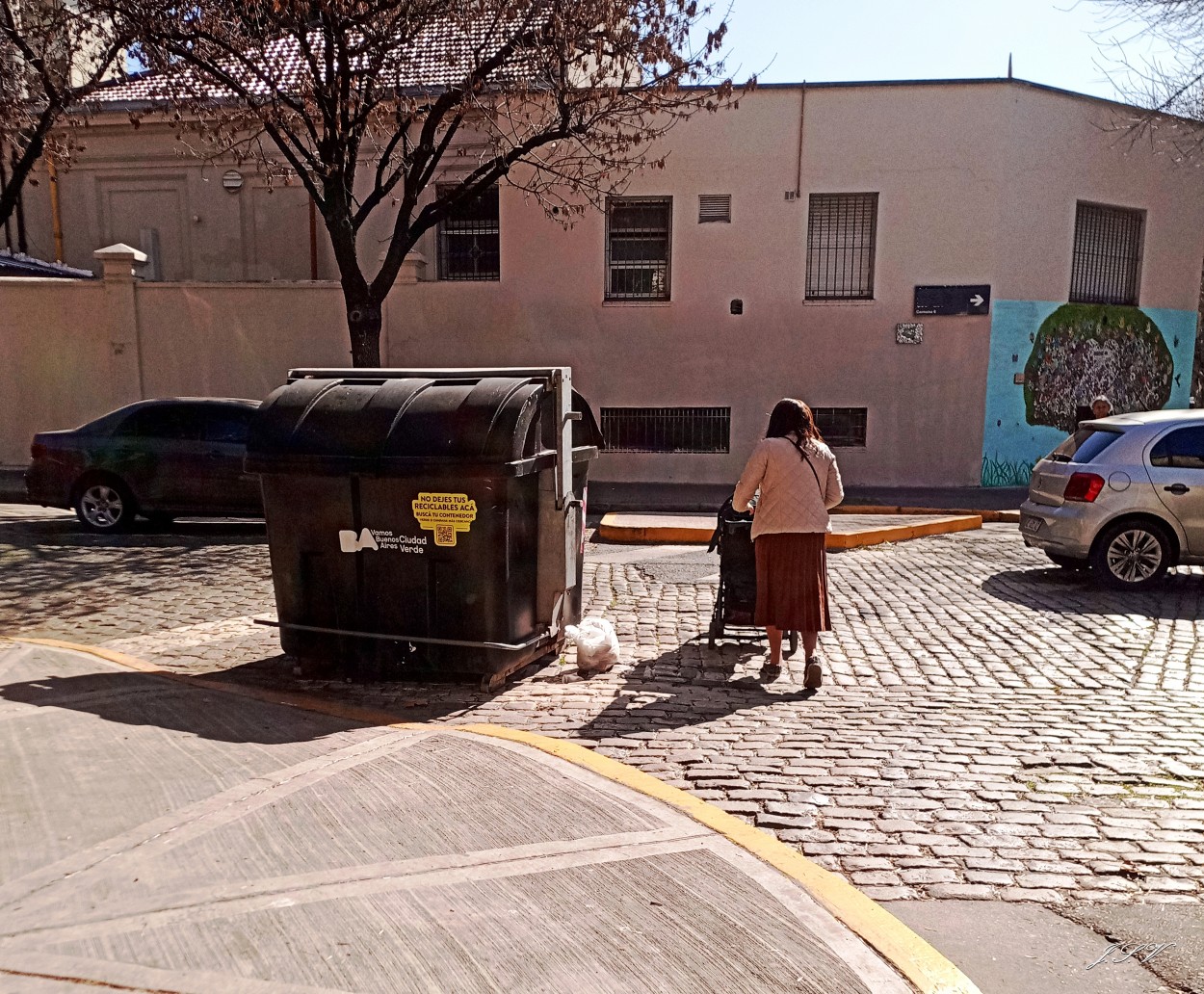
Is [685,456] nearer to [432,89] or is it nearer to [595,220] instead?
[595,220]

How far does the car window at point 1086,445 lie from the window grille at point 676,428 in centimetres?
775

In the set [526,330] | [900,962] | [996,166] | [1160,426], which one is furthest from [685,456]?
[900,962]

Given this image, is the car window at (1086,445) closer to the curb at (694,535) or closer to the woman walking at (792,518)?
the curb at (694,535)

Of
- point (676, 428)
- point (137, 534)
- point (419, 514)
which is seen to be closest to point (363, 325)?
point (137, 534)

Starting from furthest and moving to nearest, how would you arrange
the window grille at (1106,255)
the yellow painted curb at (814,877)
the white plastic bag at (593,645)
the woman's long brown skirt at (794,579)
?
the window grille at (1106,255), the white plastic bag at (593,645), the woman's long brown skirt at (794,579), the yellow painted curb at (814,877)

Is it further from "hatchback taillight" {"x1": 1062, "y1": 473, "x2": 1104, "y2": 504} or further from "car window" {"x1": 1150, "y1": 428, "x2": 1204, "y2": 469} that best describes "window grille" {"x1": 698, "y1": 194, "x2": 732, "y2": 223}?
"car window" {"x1": 1150, "y1": 428, "x2": 1204, "y2": 469}

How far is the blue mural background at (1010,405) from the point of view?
15.9m

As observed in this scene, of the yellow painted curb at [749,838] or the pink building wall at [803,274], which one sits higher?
the pink building wall at [803,274]

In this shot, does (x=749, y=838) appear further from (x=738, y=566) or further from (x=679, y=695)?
(x=738, y=566)

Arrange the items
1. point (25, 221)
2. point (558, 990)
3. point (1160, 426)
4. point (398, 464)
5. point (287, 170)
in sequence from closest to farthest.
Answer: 1. point (558, 990)
2. point (398, 464)
3. point (1160, 426)
4. point (287, 170)
5. point (25, 221)

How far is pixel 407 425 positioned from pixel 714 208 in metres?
12.1

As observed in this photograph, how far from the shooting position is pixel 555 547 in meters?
5.61

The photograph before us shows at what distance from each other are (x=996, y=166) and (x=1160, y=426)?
29.2ft

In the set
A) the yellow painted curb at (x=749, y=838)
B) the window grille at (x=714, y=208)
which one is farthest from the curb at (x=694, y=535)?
the window grille at (x=714, y=208)
